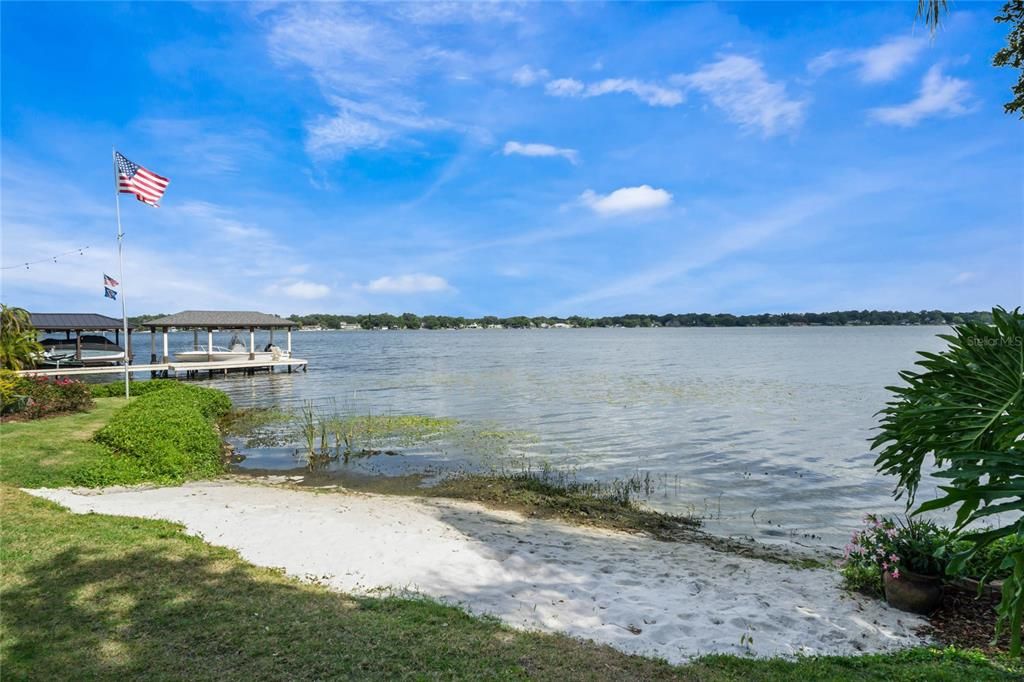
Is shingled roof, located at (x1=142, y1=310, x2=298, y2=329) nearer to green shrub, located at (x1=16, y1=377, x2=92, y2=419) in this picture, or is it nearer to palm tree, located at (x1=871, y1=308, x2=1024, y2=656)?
green shrub, located at (x1=16, y1=377, x2=92, y2=419)

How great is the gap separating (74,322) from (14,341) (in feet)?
84.9

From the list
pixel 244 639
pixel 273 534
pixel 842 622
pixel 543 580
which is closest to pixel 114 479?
pixel 273 534

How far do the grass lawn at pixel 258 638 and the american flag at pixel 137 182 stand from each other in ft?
58.5

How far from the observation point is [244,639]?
4.84 m

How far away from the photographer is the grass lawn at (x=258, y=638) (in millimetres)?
4406

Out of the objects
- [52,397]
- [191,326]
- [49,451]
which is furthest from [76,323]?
[49,451]

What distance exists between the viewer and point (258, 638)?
4.86m

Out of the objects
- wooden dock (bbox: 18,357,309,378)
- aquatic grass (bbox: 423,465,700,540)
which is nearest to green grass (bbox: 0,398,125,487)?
aquatic grass (bbox: 423,465,700,540)

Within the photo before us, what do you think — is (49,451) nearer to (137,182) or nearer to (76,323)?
(137,182)

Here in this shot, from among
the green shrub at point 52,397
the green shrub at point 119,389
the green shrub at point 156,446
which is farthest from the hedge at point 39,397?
the green shrub at point 119,389

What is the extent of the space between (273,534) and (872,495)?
13267 mm

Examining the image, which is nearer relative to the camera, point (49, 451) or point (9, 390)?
point (49, 451)

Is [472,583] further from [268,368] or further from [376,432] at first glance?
[268,368]

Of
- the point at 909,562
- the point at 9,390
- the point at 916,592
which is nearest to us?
the point at 916,592
